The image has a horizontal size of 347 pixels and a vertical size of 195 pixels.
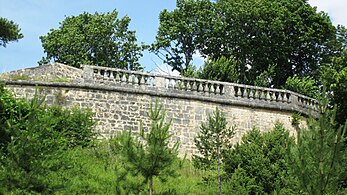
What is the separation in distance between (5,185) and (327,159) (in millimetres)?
4932

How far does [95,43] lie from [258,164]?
1913 centimetres

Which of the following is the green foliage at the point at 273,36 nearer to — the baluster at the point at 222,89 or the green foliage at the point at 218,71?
the green foliage at the point at 218,71

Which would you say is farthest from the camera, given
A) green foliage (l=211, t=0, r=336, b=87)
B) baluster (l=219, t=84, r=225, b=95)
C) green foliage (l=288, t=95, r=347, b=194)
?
green foliage (l=211, t=0, r=336, b=87)

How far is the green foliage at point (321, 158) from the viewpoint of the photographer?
8.02 m

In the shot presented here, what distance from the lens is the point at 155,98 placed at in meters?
19.2

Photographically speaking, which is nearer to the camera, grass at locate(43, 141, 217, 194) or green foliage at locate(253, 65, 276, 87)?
grass at locate(43, 141, 217, 194)

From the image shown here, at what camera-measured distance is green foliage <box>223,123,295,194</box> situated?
1355cm

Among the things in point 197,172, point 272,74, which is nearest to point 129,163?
point 197,172

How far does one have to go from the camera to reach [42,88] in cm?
1844

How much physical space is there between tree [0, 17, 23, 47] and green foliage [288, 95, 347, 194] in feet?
22.7

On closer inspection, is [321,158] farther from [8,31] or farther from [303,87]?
[303,87]

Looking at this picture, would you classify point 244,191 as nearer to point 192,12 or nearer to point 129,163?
point 129,163

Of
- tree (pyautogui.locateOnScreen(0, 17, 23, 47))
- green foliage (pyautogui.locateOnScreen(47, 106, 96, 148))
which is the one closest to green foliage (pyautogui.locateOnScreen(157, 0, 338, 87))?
green foliage (pyautogui.locateOnScreen(47, 106, 96, 148))

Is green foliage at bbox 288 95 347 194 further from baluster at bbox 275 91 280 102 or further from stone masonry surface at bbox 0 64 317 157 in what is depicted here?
baluster at bbox 275 91 280 102
